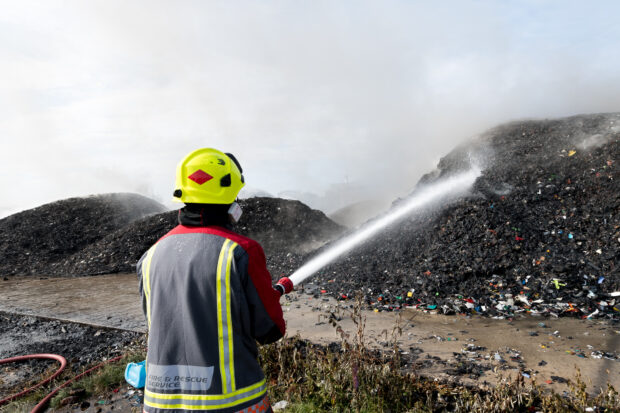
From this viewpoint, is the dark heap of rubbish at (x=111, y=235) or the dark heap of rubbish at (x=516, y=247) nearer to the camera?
the dark heap of rubbish at (x=516, y=247)

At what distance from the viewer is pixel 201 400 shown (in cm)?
173

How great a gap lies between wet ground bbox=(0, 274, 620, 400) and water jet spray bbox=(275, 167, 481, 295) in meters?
2.20

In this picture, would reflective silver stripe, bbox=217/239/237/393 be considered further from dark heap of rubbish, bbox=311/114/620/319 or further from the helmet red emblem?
dark heap of rubbish, bbox=311/114/620/319

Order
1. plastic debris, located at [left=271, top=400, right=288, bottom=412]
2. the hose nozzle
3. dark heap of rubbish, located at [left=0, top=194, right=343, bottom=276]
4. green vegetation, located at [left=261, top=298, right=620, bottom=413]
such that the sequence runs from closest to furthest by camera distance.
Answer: the hose nozzle
green vegetation, located at [left=261, top=298, right=620, bottom=413]
plastic debris, located at [left=271, top=400, right=288, bottom=412]
dark heap of rubbish, located at [left=0, top=194, right=343, bottom=276]

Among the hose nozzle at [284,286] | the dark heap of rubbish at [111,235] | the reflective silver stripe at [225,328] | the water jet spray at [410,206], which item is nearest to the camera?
the reflective silver stripe at [225,328]

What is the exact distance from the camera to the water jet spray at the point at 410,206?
31.9 ft

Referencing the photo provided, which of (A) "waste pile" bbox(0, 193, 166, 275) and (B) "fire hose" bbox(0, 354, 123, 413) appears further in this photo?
(A) "waste pile" bbox(0, 193, 166, 275)

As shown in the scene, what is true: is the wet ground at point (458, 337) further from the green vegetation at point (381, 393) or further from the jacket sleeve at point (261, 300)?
the jacket sleeve at point (261, 300)

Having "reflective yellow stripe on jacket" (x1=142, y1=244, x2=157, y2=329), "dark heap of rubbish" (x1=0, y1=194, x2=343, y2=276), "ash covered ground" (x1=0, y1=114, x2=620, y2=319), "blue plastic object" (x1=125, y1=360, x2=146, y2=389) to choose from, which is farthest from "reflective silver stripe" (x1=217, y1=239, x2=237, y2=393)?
"dark heap of rubbish" (x1=0, y1=194, x2=343, y2=276)

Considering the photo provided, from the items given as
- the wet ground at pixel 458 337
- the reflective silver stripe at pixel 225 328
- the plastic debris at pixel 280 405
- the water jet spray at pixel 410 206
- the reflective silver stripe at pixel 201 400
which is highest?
the water jet spray at pixel 410 206

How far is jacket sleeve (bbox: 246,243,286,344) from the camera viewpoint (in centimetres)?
176

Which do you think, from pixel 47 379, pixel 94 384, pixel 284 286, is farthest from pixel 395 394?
pixel 47 379

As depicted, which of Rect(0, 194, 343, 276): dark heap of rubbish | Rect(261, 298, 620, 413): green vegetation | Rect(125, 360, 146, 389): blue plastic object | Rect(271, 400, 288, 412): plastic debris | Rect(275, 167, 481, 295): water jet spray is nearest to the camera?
Rect(261, 298, 620, 413): green vegetation

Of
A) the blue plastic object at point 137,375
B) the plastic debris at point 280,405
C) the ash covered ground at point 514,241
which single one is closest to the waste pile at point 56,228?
the ash covered ground at point 514,241
